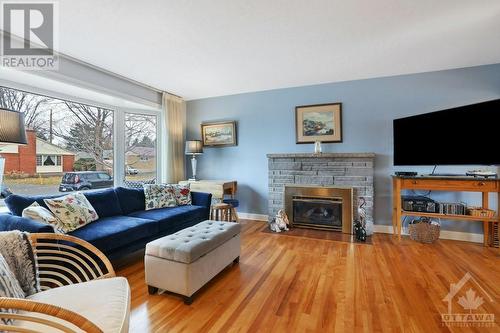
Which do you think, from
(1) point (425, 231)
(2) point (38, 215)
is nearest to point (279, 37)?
(2) point (38, 215)

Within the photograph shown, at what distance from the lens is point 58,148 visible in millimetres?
3002

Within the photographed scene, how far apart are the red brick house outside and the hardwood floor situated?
1.72 m

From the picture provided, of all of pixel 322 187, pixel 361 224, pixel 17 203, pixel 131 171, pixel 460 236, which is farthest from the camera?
pixel 131 171

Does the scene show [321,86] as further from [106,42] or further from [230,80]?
[106,42]

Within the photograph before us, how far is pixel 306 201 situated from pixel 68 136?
3631 millimetres

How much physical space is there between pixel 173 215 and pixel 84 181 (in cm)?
159

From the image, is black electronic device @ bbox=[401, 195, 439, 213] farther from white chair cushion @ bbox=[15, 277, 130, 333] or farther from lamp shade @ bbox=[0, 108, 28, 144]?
lamp shade @ bbox=[0, 108, 28, 144]

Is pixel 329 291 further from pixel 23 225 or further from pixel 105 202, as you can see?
pixel 105 202

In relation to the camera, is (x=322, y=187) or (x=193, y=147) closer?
(x=322, y=187)

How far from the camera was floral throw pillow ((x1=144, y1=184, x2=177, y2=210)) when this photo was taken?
309cm

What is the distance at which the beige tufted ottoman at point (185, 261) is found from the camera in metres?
1.71

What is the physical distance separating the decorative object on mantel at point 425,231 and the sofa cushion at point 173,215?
9.48ft

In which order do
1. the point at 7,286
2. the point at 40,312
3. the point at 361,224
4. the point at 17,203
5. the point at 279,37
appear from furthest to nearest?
the point at 361,224
the point at 279,37
the point at 17,203
the point at 7,286
the point at 40,312

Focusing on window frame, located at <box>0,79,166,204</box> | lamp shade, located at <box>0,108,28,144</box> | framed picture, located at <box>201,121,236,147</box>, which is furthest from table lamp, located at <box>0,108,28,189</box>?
framed picture, located at <box>201,121,236,147</box>
